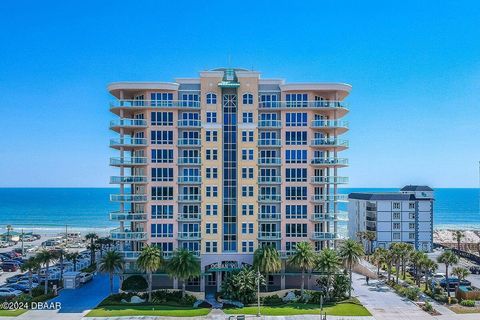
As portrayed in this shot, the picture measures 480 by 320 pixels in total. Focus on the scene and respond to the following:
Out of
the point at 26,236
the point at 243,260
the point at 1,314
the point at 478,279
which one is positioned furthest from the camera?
the point at 26,236

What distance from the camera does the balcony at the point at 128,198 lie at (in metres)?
60.7

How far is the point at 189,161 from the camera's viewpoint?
6197cm

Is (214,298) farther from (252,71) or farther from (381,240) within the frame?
(381,240)

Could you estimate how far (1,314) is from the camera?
50719 millimetres

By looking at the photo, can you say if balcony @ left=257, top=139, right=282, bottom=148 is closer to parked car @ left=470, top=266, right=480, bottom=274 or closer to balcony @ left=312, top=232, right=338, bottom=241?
balcony @ left=312, top=232, right=338, bottom=241

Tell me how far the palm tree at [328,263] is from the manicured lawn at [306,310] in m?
3.20

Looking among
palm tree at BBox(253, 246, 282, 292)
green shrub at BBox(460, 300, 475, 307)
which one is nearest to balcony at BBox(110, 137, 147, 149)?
palm tree at BBox(253, 246, 282, 292)

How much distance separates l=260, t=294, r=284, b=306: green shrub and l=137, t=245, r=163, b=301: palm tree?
14.1 m

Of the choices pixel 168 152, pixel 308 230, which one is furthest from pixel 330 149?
pixel 168 152

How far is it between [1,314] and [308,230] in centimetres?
4001

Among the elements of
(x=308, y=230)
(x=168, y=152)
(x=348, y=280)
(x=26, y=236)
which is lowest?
(x=26, y=236)

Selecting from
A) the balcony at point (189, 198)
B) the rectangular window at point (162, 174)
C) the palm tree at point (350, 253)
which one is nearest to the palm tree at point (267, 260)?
the palm tree at point (350, 253)

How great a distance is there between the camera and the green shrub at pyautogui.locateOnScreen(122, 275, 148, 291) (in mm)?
58156

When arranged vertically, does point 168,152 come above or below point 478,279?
above
